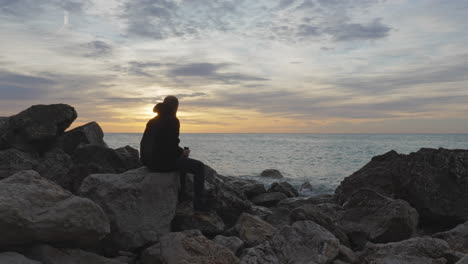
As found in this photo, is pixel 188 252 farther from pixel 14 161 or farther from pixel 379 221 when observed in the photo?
pixel 14 161

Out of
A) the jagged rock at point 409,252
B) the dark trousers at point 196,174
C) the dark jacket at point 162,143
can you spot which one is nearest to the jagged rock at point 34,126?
the dark jacket at point 162,143

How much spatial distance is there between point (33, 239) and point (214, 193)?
4.37 metres

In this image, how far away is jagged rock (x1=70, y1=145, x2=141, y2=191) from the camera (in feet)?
34.5

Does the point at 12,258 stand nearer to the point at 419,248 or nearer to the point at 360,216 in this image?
the point at 419,248

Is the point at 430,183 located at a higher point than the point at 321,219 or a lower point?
higher

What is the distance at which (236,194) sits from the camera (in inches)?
413

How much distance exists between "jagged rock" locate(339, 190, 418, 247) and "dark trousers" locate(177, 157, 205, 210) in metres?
3.18

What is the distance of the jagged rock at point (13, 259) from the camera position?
17.6 feet

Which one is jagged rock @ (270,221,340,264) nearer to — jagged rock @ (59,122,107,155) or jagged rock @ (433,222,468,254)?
jagged rock @ (433,222,468,254)

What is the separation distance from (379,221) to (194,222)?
393 cm

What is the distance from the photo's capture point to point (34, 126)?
12898 millimetres

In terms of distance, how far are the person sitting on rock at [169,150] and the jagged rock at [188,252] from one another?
81.4 inches

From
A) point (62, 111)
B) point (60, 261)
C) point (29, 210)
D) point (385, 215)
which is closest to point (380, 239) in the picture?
point (385, 215)

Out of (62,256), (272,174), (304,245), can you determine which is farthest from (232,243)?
(272,174)
